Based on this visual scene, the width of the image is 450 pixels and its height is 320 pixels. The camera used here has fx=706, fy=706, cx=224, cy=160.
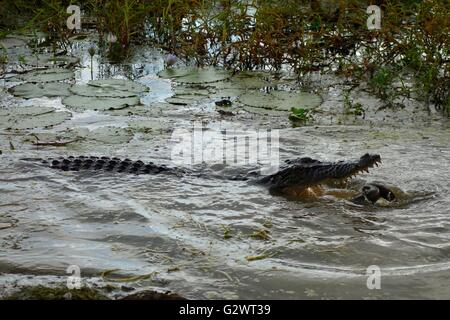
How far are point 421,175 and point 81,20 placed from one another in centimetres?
558

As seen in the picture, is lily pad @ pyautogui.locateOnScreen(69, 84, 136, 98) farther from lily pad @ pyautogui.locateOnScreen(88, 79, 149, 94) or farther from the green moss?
the green moss

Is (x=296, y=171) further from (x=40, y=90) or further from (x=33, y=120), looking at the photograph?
(x=40, y=90)

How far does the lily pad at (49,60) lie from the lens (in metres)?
7.88

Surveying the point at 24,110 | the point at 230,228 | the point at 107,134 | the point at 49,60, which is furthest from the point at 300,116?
the point at 49,60

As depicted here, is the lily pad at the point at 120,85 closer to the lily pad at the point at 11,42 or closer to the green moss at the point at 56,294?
the lily pad at the point at 11,42

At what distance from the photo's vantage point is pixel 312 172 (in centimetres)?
500

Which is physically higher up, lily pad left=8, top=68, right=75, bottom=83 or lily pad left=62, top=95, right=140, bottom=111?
lily pad left=8, top=68, right=75, bottom=83

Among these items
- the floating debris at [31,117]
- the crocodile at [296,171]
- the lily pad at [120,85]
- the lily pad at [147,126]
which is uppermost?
the lily pad at [120,85]

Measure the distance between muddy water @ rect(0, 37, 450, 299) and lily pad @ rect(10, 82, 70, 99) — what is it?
3.34ft

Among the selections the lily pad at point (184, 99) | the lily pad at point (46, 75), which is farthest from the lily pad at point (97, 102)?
the lily pad at point (46, 75)

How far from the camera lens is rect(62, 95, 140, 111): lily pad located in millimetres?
6523

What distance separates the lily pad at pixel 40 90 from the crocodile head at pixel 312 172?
2.71 m

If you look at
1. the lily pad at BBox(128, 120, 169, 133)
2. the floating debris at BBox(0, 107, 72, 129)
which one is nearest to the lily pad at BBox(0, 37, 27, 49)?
the floating debris at BBox(0, 107, 72, 129)

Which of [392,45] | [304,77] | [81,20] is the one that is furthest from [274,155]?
[81,20]
